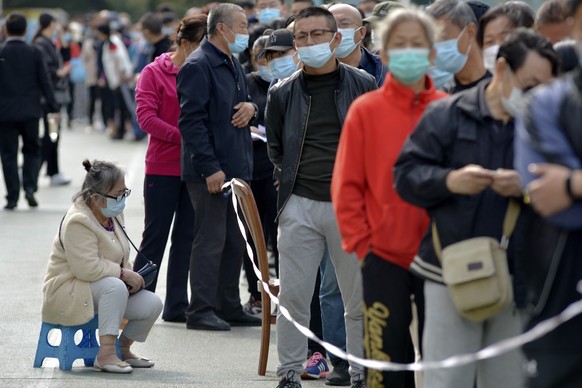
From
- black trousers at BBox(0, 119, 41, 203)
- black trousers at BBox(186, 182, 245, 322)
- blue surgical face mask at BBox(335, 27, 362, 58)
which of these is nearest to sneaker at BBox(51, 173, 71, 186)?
black trousers at BBox(0, 119, 41, 203)

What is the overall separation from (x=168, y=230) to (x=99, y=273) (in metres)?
2.19

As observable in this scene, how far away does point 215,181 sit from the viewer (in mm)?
9000

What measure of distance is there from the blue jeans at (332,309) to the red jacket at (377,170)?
222 cm

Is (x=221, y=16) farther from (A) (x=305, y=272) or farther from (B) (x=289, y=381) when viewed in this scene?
(B) (x=289, y=381)

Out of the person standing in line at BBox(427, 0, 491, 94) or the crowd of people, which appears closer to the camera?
the crowd of people

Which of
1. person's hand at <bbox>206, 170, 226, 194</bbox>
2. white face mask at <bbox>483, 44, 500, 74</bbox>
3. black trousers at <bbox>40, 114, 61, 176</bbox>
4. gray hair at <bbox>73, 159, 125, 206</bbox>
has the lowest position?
black trousers at <bbox>40, 114, 61, 176</bbox>

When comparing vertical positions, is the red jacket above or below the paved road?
above

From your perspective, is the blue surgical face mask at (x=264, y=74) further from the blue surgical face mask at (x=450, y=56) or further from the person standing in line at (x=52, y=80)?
the person standing in line at (x=52, y=80)

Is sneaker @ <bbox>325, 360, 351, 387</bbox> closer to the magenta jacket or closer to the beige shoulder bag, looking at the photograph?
the magenta jacket

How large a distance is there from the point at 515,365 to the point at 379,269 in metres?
0.69

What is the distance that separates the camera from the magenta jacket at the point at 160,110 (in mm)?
9656

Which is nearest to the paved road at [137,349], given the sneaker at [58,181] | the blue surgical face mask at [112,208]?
the blue surgical face mask at [112,208]

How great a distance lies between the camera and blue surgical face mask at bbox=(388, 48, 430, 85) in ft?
17.5

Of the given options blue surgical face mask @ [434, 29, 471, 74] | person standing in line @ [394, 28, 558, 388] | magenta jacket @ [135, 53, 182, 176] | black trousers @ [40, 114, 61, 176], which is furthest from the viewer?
black trousers @ [40, 114, 61, 176]
